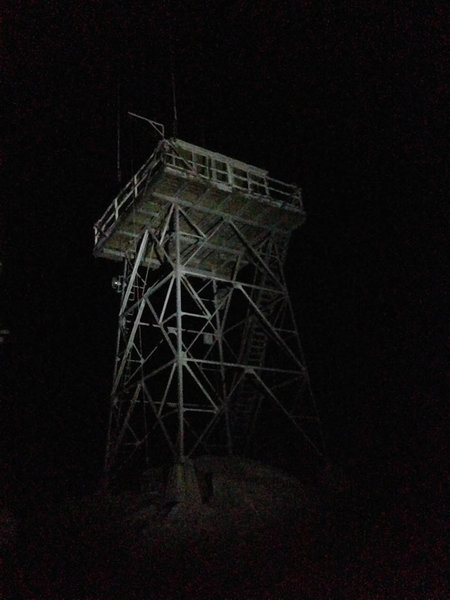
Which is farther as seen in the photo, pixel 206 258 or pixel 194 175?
pixel 206 258

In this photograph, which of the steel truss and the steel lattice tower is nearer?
the steel truss

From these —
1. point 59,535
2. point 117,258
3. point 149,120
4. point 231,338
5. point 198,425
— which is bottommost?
point 59,535

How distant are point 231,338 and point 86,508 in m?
10.7

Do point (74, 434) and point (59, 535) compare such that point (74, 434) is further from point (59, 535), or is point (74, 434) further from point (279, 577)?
point (279, 577)

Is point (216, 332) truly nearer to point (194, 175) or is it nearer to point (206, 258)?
point (206, 258)

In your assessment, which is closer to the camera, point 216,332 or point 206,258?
point 216,332

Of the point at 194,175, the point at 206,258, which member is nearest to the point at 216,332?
the point at 206,258

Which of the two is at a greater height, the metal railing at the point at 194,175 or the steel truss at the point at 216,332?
the metal railing at the point at 194,175

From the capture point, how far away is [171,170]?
1298 centimetres

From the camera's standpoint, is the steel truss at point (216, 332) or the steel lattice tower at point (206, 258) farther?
the steel lattice tower at point (206, 258)

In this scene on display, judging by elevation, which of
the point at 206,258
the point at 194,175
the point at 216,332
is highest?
the point at 194,175

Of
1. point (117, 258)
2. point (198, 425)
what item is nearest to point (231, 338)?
point (198, 425)

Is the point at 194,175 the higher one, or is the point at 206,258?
the point at 194,175

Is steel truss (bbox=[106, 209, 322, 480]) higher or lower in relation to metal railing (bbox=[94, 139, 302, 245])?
lower
